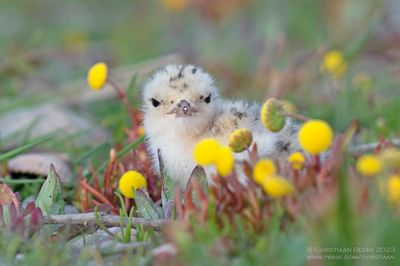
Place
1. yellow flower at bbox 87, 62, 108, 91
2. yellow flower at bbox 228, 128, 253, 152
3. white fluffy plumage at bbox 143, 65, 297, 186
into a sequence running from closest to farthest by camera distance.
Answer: yellow flower at bbox 228, 128, 253, 152 < white fluffy plumage at bbox 143, 65, 297, 186 < yellow flower at bbox 87, 62, 108, 91

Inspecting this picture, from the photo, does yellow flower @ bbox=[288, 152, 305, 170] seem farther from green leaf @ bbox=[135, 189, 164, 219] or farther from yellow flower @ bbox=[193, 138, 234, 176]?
green leaf @ bbox=[135, 189, 164, 219]

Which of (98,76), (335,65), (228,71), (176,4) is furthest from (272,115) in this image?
(176,4)

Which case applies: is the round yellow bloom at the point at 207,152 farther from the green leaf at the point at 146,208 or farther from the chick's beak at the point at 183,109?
the chick's beak at the point at 183,109

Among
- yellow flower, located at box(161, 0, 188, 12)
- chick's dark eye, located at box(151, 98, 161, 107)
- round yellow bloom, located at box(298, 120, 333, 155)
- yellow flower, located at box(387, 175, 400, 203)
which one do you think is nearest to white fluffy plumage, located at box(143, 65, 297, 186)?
chick's dark eye, located at box(151, 98, 161, 107)

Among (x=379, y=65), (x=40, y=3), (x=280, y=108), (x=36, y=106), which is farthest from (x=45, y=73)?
(x=280, y=108)

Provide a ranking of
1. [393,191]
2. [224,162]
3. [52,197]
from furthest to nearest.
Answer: [52,197]
[224,162]
[393,191]

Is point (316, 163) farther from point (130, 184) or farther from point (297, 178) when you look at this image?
point (130, 184)
